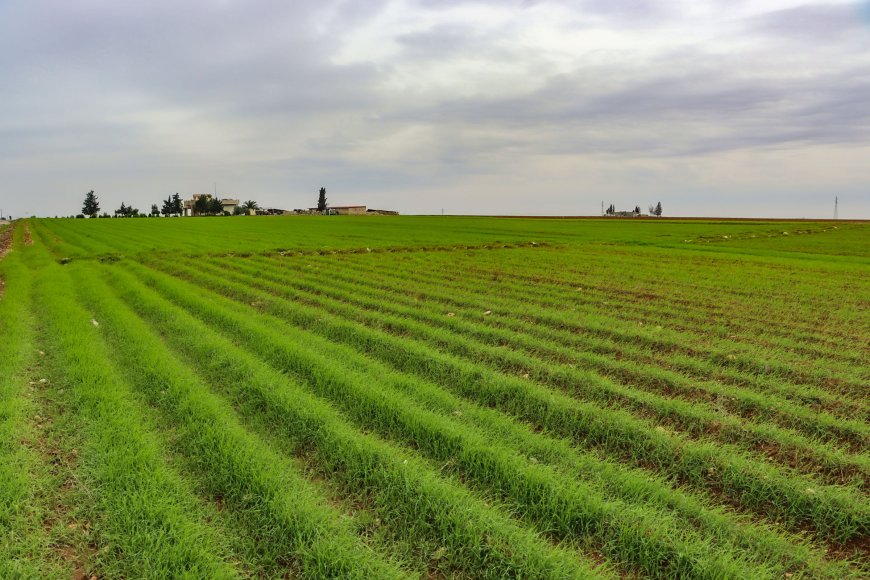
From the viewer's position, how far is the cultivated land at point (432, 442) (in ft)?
13.4

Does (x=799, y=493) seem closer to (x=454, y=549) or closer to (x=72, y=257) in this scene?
(x=454, y=549)

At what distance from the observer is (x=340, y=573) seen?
147 inches

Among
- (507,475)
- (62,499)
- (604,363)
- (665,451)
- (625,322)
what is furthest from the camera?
(625,322)

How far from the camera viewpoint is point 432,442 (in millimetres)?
5715

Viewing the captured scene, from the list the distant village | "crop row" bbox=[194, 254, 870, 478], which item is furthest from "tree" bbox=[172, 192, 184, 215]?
"crop row" bbox=[194, 254, 870, 478]

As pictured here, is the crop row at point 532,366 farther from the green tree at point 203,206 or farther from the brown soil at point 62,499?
the green tree at point 203,206

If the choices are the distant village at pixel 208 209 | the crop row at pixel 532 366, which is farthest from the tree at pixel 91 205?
the crop row at pixel 532 366

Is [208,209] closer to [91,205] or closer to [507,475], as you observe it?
[91,205]

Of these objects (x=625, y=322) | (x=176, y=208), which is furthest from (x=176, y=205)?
(x=625, y=322)

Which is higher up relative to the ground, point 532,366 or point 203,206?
point 203,206

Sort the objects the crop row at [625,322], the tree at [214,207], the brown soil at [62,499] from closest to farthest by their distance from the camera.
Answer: the brown soil at [62,499] → the crop row at [625,322] → the tree at [214,207]

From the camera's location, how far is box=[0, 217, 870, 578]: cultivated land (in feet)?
13.4

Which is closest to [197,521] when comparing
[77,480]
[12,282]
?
[77,480]

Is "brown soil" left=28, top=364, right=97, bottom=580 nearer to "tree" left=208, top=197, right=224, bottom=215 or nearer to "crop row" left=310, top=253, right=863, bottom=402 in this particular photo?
"crop row" left=310, top=253, right=863, bottom=402
